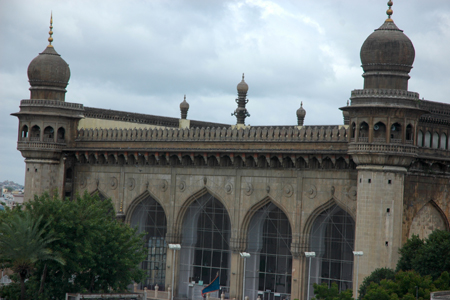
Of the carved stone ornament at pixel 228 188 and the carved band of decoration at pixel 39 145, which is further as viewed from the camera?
the carved band of decoration at pixel 39 145

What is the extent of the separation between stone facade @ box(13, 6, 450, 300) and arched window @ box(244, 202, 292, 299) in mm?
58

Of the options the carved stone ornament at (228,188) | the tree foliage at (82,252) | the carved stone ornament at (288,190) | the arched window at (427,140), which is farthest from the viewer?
the carved stone ornament at (228,188)

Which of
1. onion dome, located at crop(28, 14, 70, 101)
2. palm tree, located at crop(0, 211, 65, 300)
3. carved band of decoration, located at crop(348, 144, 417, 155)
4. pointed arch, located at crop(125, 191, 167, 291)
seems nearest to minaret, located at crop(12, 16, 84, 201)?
onion dome, located at crop(28, 14, 70, 101)

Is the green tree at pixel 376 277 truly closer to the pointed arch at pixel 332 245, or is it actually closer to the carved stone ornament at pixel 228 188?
the pointed arch at pixel 332 245

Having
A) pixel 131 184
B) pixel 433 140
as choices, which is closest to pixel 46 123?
pixel 131 184

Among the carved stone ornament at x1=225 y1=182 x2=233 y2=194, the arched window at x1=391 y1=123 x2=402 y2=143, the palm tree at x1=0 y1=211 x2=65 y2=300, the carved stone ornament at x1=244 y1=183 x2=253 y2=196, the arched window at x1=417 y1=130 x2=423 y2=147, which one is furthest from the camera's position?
the carved stone ornament at x1=225 y1=182 x2=233 y2=194

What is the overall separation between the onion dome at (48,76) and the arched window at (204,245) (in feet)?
32.4

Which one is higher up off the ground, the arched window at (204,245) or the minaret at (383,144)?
the minaret at (383,144)

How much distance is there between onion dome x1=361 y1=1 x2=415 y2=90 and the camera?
3509 cm

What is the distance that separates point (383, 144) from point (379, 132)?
2.04 feet

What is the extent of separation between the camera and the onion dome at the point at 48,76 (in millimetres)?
45844

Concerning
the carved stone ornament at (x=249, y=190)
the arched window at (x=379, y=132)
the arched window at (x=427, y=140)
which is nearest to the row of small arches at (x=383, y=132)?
the arched window at (x=379, y=132)

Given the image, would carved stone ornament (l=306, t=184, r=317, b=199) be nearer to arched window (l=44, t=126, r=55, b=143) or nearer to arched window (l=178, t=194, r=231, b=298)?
arched window (l=178, t=194, r=231, b=298)

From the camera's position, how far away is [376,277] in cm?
3362
